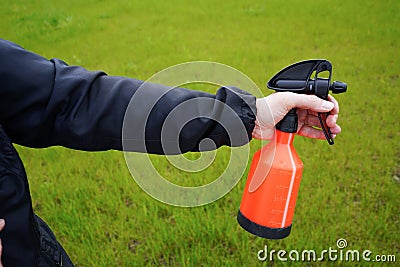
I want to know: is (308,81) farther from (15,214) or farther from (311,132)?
(15,214)

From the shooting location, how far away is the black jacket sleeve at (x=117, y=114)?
1126 mm

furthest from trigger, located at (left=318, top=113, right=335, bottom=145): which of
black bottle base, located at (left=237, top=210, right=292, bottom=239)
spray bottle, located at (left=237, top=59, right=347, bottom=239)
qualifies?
black bottle base, located at (left=237, top=210, right=292, bottom=239)

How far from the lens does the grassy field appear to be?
2066 millimetres

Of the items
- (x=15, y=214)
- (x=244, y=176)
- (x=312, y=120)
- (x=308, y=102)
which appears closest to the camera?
(x=15, y=214)

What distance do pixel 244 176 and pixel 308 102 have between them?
57.1 inches

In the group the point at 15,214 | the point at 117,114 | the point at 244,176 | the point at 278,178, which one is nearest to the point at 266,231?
the point at 278,178

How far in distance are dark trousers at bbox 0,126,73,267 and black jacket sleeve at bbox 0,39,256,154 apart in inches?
6.4

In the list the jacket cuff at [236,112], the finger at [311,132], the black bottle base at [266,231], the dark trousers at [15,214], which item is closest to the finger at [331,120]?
the finger at [311,132]

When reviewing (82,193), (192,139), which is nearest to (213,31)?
(82,193)

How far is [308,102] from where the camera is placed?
45.3 inches

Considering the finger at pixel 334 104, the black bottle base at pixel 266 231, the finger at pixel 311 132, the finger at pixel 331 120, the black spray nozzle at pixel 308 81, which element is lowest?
the black bottle base at pixel 266 231

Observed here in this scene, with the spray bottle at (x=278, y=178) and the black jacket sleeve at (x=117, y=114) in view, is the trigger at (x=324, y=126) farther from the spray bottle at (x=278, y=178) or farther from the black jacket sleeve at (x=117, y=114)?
the black jacket sleeve at (x=117, y=114)

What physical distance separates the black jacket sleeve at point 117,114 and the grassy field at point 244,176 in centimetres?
94

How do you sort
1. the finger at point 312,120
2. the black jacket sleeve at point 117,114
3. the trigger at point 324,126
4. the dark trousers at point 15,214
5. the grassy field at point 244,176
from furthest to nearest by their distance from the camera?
1. the grassy field at point 244,176
2. the finger at point 312,120
3. the trigger at point 324,126
4. the black jacket sleeve at point 117,114
5. the dark trousers at point 15,214
